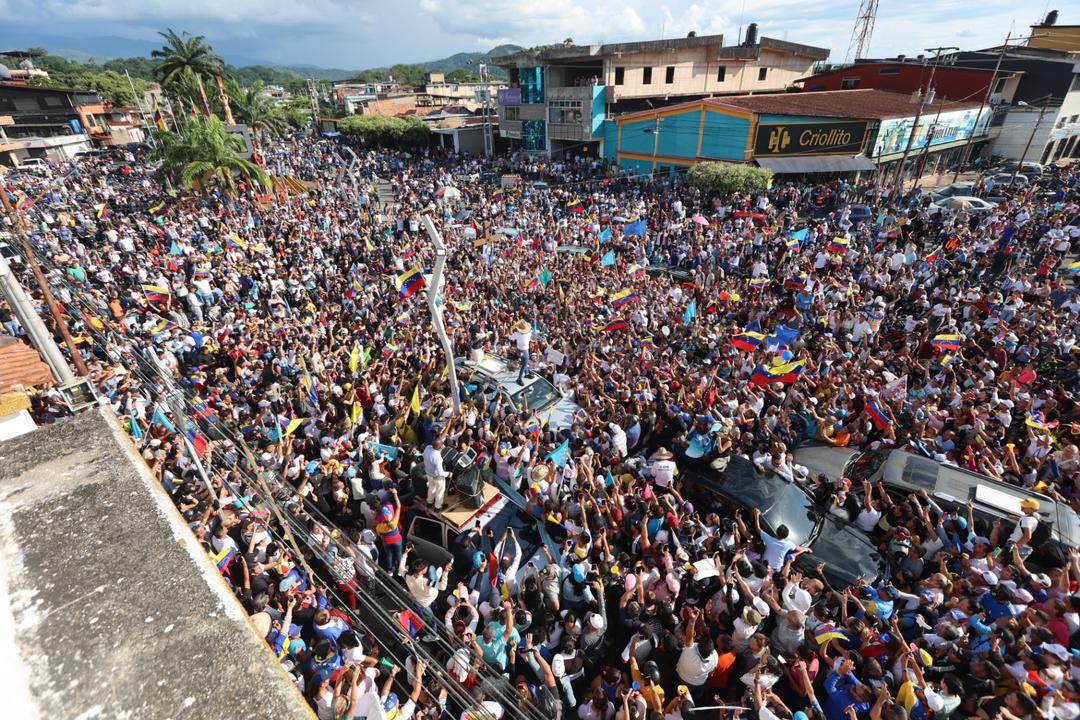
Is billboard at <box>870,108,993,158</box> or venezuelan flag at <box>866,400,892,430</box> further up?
billboard at <box>870,108,993,158</box>

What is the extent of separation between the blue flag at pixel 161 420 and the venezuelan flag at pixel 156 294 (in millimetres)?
6617

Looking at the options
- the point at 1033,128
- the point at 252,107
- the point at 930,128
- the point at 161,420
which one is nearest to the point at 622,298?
the point at 161,420

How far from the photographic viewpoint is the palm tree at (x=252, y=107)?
130ft

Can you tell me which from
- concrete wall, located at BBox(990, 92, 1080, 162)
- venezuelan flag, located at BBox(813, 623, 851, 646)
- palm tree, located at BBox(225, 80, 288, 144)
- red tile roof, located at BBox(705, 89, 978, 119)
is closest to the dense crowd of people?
venezuelan flag, located at BBox(813, 623, 851, 646)

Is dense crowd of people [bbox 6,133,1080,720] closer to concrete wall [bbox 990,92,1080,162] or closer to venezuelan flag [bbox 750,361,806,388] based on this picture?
venezuelan flag [bbox 750,361,806,388]

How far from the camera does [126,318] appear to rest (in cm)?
1307

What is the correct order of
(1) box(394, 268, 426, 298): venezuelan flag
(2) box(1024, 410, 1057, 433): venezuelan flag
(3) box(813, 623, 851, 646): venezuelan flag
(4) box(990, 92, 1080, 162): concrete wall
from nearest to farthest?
(3) box(813, 623, 851, 646): venezuelan flag < (2) box(1024, 410, 1057, 433): venezuelan flag < (1) box(394, 268, 426, 298): venezuelan flag < (4) box(990, 92, 1080, 162): concrete wall

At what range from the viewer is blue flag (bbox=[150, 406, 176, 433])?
8500 millimetres

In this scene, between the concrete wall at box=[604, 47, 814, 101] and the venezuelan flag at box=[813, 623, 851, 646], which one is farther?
the concrete wall at box=[604, 47, 814, 101]

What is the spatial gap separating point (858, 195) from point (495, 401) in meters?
23.8

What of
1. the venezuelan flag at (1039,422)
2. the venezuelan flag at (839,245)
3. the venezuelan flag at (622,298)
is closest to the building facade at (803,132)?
the venezuelan flag at (839,245)

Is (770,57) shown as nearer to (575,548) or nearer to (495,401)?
(495,401)

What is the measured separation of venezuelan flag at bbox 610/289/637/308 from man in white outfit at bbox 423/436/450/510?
7.02m

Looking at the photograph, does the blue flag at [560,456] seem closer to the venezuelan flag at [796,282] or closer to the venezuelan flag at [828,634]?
the venezuelan flag at [828,634]
